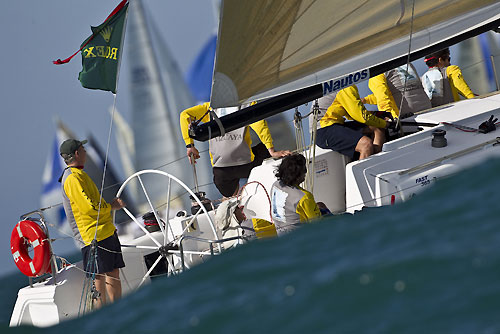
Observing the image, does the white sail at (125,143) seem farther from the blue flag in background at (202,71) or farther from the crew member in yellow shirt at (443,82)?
the crew member in yellow shirt at (443,82)

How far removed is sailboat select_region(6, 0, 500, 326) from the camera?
4488 mm

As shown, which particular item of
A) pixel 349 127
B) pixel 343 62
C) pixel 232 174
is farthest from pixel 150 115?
pixel 343 62

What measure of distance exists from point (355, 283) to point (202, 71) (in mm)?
13052

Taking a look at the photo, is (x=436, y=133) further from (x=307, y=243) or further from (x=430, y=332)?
(x=430, y=332)

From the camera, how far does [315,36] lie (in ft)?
15.4

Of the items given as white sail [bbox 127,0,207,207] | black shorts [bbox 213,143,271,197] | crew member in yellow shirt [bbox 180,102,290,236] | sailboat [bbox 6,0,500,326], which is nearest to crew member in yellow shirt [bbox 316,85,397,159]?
sailboat [bbox 6,0,500,326]

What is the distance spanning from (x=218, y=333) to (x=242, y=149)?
316cm

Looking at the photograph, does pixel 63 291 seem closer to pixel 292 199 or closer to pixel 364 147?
pixel 292 199

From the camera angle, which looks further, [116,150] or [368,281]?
[116,150]

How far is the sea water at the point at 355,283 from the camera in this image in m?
2.51

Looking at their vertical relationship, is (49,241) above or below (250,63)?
below

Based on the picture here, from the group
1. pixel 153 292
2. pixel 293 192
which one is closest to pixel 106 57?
pixel 293 192

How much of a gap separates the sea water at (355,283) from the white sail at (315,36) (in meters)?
1.14

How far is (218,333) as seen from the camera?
8.73 feet
